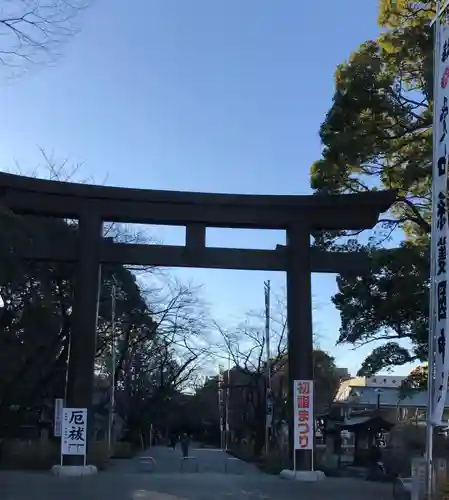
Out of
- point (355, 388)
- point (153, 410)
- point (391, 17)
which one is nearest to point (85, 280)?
point (391, 17)

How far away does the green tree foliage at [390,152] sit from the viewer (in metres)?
18.5

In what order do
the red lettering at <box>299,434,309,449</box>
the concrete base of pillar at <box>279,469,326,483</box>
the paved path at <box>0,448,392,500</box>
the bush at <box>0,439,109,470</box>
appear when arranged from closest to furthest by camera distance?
1. the paved path at <box>0,448,392,500</box>
2. the concrete base of pillar at <box>279,469,326,483</box>
3. the red lettering at <box>299,434,309,449</box>
4. the bush at <box>0,439,109,470</box>

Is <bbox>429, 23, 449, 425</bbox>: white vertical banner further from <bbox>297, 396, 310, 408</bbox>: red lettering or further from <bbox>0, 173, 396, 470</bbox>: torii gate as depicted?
<bbox>297, 396, 310, 408</bbox>: red lettering

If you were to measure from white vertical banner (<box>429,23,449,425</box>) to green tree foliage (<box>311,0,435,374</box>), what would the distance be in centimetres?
607

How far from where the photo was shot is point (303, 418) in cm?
1873

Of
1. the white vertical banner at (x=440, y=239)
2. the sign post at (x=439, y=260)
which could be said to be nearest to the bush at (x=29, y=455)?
the sign post at (x=439, y=260)

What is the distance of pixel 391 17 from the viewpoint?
19.0m

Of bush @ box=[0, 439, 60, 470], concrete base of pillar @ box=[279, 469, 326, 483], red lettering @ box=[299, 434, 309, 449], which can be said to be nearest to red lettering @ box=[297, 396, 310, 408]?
red lettering @ box=[299, 434, 309, 449]

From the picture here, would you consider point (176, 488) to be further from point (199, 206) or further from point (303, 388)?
point (199, 206)

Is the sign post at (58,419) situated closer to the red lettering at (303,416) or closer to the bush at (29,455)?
the bush at (29,455)

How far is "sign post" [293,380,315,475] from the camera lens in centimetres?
1866

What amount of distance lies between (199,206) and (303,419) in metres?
6.59

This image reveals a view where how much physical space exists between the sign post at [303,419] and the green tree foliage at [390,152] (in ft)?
6.07

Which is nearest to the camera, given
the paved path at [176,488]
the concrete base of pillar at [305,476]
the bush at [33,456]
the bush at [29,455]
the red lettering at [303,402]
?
the paved path at [176,488]
